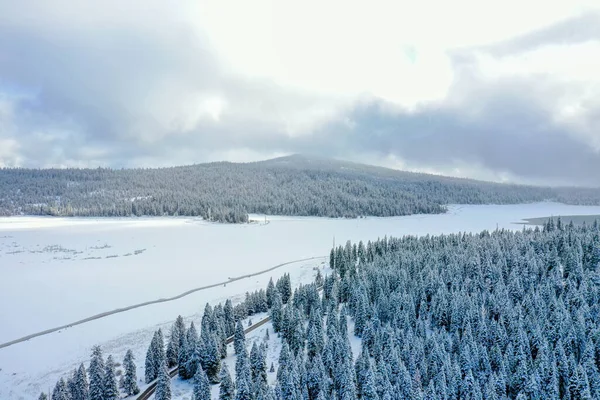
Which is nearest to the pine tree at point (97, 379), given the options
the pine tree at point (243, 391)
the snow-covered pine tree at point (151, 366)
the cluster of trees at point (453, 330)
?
the snow-covered pine tree at point (151, 366)

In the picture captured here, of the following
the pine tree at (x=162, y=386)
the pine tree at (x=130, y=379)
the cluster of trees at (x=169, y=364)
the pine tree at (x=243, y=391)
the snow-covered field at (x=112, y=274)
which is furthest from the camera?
the snow-covered field at (x=112, y=274)

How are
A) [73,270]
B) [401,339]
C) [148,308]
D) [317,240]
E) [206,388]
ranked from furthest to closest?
[317,240], [73,270], [148,308], [401,339], [206,388]

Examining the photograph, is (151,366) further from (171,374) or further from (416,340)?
(416,340)

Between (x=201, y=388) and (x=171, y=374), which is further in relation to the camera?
(x=171, y=374)

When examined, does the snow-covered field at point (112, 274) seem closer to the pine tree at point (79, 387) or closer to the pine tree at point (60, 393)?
the pine tree at point (79, 387)

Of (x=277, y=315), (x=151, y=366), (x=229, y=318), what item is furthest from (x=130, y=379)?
(x=277, y=315)

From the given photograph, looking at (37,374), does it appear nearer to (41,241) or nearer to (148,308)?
(148,308)

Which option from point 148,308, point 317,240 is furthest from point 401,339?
point 317,240
